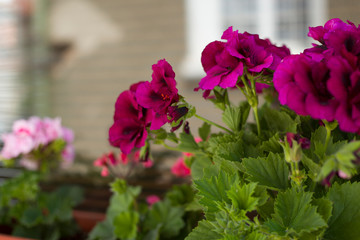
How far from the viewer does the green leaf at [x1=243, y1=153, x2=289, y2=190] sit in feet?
1.63

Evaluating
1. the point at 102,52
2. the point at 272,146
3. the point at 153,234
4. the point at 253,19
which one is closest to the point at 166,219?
the point at 153,234

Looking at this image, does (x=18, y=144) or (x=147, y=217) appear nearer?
(x=147, y=217)

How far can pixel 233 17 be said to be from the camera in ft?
10.4

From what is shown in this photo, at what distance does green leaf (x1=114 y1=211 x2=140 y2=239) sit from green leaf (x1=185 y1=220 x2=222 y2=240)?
12.6 inches

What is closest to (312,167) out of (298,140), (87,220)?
(298,140)

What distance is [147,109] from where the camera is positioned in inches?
22.3

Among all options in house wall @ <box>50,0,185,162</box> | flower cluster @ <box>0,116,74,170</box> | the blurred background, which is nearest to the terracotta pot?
flower cluster @ <box>0,116,74,170</box>

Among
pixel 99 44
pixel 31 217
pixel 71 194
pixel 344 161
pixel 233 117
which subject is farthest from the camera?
pixel 99 44

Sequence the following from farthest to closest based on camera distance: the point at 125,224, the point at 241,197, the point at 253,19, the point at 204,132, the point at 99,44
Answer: the point at 99,44
the point at 253,19
the point at 125,224
the point at 204,132
the point at 241,197

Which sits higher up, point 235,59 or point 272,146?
point 235,59

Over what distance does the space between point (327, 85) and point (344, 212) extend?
0.56ft

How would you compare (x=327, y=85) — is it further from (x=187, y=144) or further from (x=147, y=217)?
(x=147, y=217)

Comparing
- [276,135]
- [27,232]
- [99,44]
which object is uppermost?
[276,135]

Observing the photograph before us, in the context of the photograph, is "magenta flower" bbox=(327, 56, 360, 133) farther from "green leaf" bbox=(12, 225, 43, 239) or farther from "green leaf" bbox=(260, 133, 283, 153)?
"green leaf" bbox=(12, 225, 43, 239)
